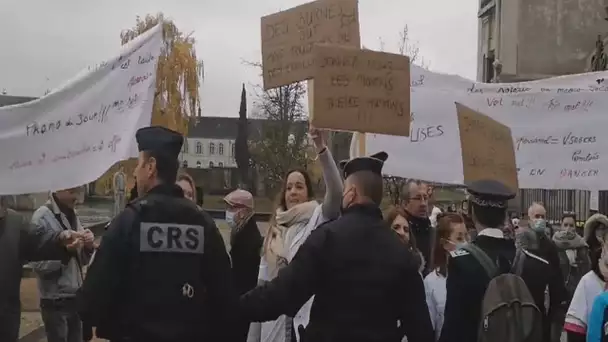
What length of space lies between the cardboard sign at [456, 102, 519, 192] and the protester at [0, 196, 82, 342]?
8.27 feet

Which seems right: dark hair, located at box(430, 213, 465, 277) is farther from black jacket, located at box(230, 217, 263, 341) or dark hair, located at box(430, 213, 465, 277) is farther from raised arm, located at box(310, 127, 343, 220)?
black jacket, located at box(230, 217, 263, 341)

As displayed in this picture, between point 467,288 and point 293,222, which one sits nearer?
point 467,288

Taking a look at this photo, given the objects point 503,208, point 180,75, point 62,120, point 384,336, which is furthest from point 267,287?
point 180,75

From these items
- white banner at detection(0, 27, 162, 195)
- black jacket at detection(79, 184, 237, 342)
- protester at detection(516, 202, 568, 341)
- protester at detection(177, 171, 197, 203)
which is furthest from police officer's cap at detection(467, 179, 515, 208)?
protester at detection(177, 171, 197, 203)

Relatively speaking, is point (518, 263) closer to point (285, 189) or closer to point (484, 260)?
point (484, 260)

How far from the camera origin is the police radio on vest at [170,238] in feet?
12.6

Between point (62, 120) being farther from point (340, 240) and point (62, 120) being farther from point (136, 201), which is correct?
point (340, 240)

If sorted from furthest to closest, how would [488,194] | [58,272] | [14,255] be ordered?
[58,272] → [14,255] → [488,194]

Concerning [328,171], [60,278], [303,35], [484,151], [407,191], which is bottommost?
[60,278]

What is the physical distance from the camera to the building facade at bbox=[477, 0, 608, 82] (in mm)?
33344

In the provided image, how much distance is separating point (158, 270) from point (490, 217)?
179 centimetres

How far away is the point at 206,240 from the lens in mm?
4012

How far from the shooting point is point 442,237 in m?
5.75

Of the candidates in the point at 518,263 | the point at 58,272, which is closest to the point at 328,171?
the point at 518,263
